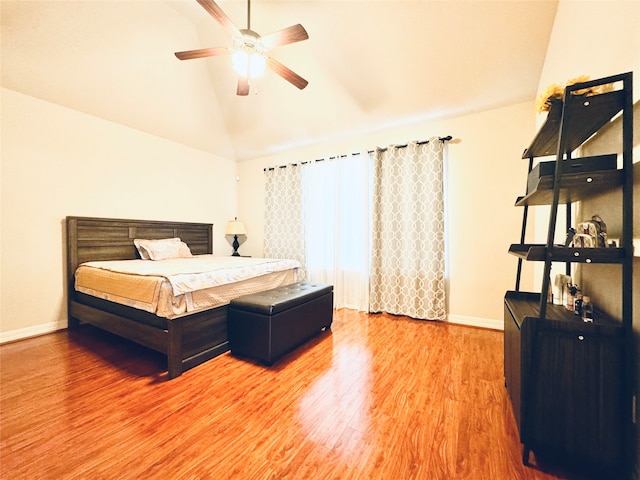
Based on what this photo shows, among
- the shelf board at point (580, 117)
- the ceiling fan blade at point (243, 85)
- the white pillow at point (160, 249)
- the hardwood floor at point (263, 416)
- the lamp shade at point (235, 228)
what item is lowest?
the hardwood floor at point (263, 416)

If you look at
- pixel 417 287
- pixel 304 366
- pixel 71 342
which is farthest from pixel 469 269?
pixel 71 342

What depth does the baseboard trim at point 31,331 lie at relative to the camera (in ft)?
8.54

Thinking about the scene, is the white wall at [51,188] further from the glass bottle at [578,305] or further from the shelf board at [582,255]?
the glass bottle at [578,305]

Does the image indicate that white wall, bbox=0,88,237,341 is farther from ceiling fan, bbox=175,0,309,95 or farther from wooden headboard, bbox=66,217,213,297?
ceiling fan, bbox=175,0,309,95

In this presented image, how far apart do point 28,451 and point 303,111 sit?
3946mm

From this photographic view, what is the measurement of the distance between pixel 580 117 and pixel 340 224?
287 cm

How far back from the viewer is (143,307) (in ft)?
6.81

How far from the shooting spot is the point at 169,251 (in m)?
3.64

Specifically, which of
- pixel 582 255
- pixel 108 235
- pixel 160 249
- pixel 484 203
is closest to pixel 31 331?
pixel 108 235

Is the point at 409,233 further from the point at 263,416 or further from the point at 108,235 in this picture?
the point at 108,235

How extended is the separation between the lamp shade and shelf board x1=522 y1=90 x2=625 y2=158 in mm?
4286

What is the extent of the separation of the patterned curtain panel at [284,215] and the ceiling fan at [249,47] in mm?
2027

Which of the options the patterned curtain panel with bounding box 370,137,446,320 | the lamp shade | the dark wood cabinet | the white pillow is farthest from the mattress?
the dark wood cabinet

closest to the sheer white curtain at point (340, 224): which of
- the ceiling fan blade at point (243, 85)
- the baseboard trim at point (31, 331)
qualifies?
the ceiling fan blade at point (243, 85)
